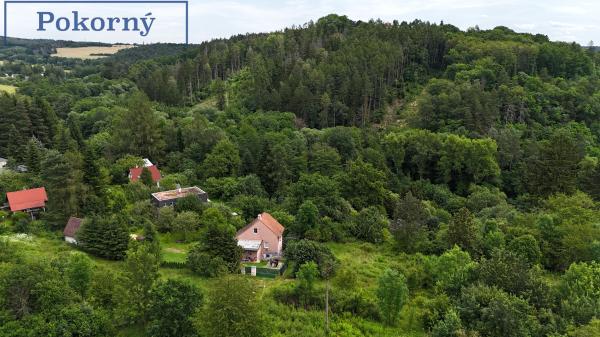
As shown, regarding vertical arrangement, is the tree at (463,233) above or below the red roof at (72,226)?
above

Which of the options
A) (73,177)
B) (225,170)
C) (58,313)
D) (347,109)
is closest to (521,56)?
(347,109)

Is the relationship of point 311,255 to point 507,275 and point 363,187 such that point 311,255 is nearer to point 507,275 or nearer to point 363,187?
point 507,275

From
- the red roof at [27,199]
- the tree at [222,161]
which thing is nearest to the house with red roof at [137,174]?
the tree at [222,161]

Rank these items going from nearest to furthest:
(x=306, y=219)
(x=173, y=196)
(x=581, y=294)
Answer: (x=581, y=294), (x=306, y=219), (x=173, y=196)

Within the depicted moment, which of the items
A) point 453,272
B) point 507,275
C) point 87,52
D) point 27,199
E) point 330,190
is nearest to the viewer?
point 507,275

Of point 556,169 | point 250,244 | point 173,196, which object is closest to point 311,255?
point 250,244

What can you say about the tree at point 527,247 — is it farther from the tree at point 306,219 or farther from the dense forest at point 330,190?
the tree at point 306,219
